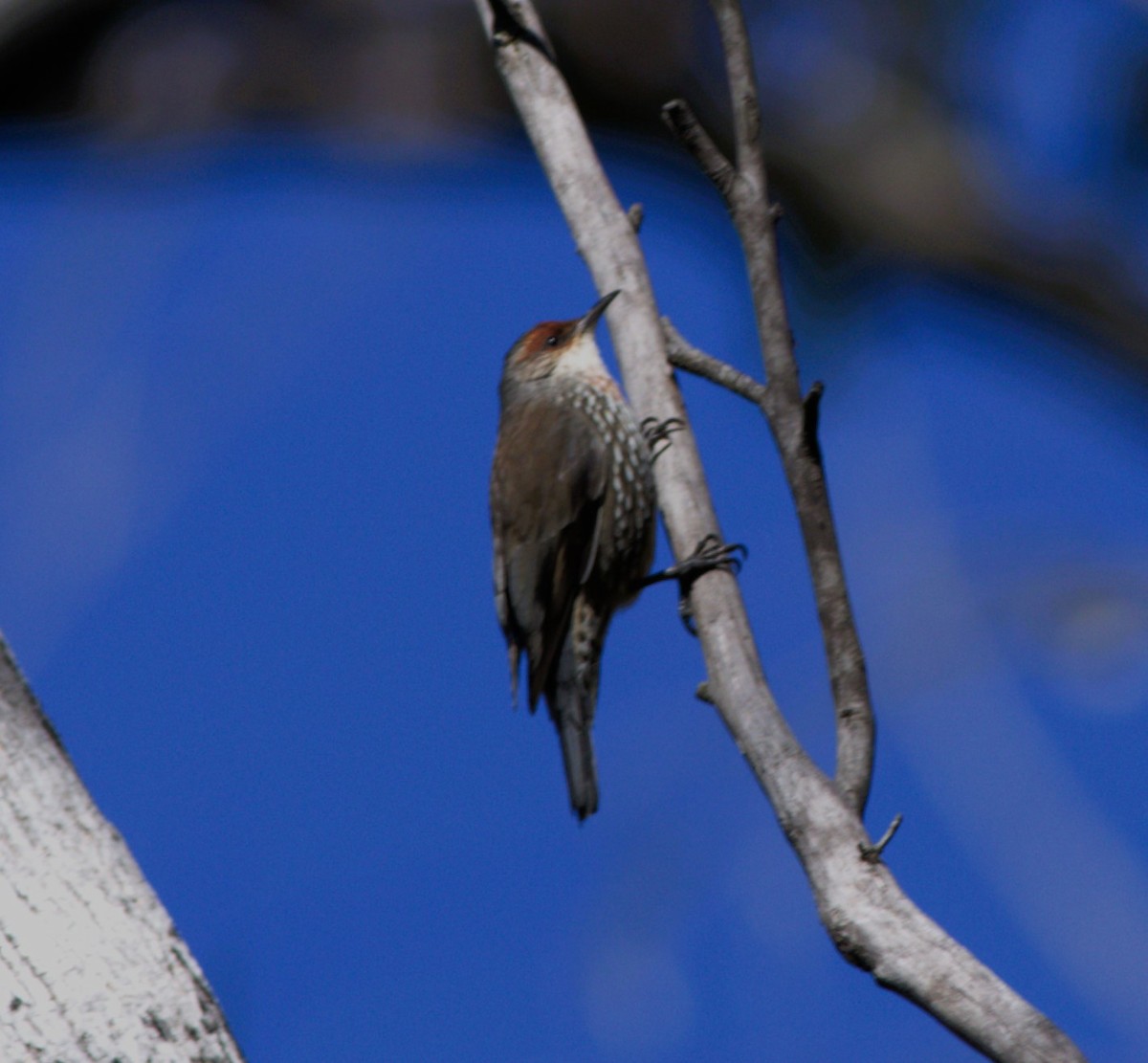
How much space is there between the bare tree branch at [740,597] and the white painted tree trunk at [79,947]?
31.6 inches

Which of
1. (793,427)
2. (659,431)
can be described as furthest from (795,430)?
(659,431)

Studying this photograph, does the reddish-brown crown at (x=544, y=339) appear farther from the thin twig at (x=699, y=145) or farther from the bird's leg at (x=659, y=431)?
the thin twig at (x=699, y=145)

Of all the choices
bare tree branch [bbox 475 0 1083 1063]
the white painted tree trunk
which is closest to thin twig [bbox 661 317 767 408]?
bare tree branch [bbox 475 0 1083 1063]

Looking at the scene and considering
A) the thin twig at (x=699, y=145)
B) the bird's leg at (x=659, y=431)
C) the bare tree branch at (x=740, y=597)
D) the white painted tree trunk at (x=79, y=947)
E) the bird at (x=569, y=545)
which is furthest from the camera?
the bird at (x=569, y=545)

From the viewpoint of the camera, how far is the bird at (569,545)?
3936 mm

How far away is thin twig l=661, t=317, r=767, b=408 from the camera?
2.45 meters

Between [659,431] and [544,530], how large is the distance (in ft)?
3.34

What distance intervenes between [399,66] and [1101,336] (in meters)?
1.94

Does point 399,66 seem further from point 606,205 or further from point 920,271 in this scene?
point 920,271

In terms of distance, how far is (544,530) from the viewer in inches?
161

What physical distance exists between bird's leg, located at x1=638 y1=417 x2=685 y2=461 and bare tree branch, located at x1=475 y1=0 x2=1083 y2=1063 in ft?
0.08

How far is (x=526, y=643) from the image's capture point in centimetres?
402

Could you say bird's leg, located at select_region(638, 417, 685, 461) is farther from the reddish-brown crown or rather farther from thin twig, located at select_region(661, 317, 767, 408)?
the reddish-brown crown

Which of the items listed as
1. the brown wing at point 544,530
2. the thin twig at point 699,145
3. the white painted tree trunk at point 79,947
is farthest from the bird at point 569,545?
the white painted tree trunk at point 79,947
